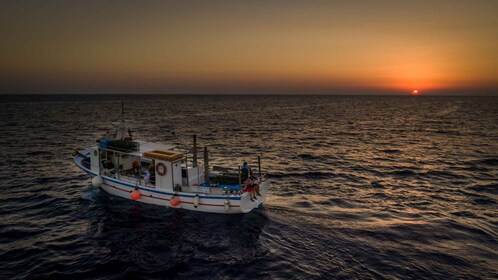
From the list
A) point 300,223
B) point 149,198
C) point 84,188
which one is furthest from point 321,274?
point 84,188

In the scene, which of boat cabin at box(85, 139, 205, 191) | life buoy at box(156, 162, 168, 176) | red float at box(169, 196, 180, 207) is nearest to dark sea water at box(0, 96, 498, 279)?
red float at box(169, 196, 180, 207)

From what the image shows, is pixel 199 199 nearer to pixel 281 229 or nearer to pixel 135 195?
pixel 135 195

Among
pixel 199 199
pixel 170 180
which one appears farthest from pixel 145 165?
pixel 199 199

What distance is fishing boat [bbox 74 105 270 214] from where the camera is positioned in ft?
68.6

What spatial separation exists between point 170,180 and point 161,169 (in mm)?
996

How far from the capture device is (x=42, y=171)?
1291 inches

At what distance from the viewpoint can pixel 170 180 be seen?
21734 mm

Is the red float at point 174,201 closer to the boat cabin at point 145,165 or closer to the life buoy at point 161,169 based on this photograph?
the boat cabin at point 145,165

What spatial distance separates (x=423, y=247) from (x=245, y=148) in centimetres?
3149

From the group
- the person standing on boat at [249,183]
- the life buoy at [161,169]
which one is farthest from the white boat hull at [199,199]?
the life buoy at [161,169]

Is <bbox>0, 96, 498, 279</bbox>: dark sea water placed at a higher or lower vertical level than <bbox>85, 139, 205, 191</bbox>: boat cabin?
lower

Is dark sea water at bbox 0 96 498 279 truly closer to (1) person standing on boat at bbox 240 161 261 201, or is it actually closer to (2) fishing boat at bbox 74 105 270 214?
(2) fishing boat at bbox 74 105 270 214

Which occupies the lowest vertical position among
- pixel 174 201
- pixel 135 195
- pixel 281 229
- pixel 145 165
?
pixel 281 229

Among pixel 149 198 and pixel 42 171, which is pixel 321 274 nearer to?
pixel 149 198
